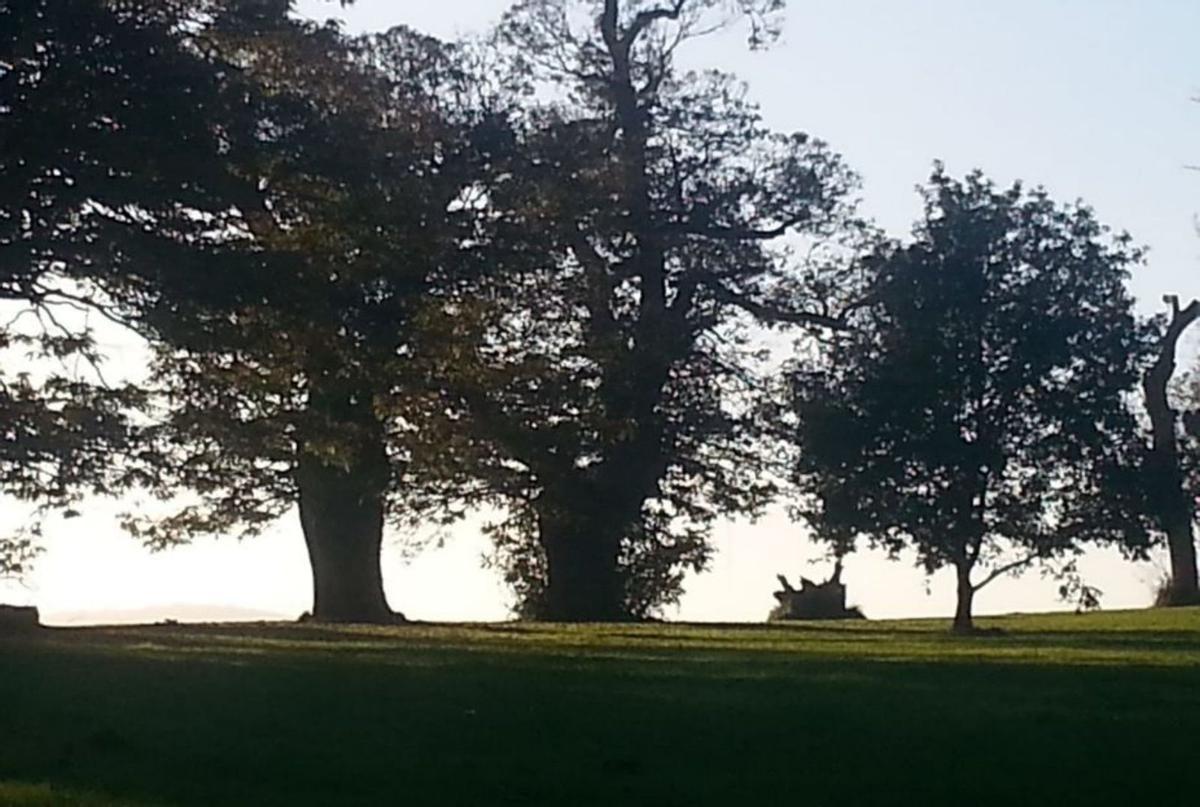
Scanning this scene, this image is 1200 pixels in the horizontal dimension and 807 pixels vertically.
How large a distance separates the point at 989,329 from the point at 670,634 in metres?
11.3

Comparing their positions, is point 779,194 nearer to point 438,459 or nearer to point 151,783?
point 438,459

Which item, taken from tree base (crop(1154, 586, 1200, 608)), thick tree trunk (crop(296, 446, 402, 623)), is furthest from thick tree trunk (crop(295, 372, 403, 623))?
tree base (crop(1154, 586, 1200, 608))

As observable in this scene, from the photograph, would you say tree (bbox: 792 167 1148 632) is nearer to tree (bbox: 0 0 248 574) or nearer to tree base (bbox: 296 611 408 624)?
tree base (bbox: 296 611 408 624)

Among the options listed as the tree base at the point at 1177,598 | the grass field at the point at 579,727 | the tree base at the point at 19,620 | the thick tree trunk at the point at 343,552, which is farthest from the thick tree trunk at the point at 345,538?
the tree base at the point at 1177,598

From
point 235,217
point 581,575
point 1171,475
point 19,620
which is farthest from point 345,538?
point 1171,475

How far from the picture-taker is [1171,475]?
40.8 meters

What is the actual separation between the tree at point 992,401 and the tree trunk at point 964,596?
0.12 ft

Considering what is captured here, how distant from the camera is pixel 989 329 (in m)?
39.6

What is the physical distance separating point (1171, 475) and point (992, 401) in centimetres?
424

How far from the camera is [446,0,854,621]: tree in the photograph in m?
39.6

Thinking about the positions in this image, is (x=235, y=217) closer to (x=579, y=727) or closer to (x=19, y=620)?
(x=19, y=620)

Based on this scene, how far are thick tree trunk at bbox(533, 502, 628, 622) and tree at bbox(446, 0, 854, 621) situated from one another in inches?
1.7

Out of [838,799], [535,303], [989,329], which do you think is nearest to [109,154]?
[838,799]

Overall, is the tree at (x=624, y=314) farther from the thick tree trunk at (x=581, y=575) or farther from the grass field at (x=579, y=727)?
the grass field at (x=579, y=727)
